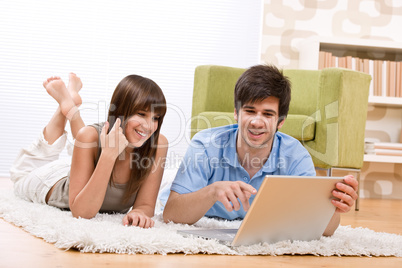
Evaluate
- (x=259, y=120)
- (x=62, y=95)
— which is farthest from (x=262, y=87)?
(x=62, y=95)

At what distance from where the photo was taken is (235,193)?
1.27m

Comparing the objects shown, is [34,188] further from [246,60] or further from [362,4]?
[362,4]

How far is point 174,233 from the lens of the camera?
1.36 meters

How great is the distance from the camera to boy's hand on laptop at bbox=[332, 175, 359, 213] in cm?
125

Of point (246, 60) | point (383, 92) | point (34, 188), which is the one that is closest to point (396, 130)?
point (383, 92)

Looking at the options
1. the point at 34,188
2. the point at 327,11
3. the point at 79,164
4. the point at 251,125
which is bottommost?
the point at 34,188

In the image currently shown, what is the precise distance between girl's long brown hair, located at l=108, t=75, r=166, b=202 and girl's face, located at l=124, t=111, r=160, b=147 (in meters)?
0.01

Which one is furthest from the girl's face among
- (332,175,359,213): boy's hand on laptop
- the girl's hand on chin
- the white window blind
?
the white window blind

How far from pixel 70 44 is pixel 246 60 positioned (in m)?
1.54

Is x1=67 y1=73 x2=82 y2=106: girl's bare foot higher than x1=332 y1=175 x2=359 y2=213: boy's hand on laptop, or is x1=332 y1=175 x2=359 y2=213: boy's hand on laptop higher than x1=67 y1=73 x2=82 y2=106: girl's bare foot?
x1=67 y1=73 x2=82 y2=106: girl's bare foot

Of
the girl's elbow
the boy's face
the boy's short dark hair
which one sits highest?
the boy's short dark hair

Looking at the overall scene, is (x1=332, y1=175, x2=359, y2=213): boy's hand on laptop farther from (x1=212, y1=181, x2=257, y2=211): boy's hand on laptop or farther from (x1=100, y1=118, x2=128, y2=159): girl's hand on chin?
(x1=100, y1=118, x2=128, y2=159): girl's hand on chin

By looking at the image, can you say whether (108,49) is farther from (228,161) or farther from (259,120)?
(259,120)

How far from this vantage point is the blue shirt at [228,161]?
1.64m
